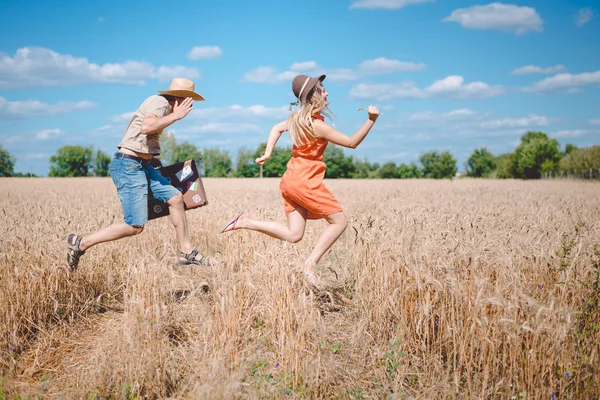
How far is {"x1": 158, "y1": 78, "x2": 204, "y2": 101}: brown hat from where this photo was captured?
517cm

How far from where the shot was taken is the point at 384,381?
3.53 metres

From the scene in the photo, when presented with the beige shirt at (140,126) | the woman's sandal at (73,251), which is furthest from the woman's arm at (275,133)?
the woman's sandal at (73,251)

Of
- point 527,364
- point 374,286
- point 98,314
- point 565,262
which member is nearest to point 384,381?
point 527,364

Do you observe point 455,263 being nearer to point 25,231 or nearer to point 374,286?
point 374,286

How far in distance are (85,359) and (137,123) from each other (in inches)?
95.1

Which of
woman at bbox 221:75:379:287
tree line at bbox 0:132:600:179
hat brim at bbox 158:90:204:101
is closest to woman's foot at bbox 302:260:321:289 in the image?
woman at bbox 221:75:379:287

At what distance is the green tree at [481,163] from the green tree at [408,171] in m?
31.3

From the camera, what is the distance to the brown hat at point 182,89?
517 centimetres

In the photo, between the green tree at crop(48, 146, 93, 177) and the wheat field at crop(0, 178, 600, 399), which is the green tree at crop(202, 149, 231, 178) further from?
the wheat field at crop(0, 178, 600, 399)

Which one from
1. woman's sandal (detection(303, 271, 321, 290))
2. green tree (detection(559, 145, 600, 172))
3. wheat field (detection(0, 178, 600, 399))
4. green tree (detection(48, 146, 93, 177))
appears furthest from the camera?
green tree (detection(48, 146, 93, 177))

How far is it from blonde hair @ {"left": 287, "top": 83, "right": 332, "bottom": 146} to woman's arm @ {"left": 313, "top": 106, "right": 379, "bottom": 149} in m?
0.08

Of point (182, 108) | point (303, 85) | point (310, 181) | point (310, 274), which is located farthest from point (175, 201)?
point (303, 85)

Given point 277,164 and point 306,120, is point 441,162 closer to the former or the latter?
point 277,164

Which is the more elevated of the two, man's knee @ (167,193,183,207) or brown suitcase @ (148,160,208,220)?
brown suitcase @ (148,160,208,220)
